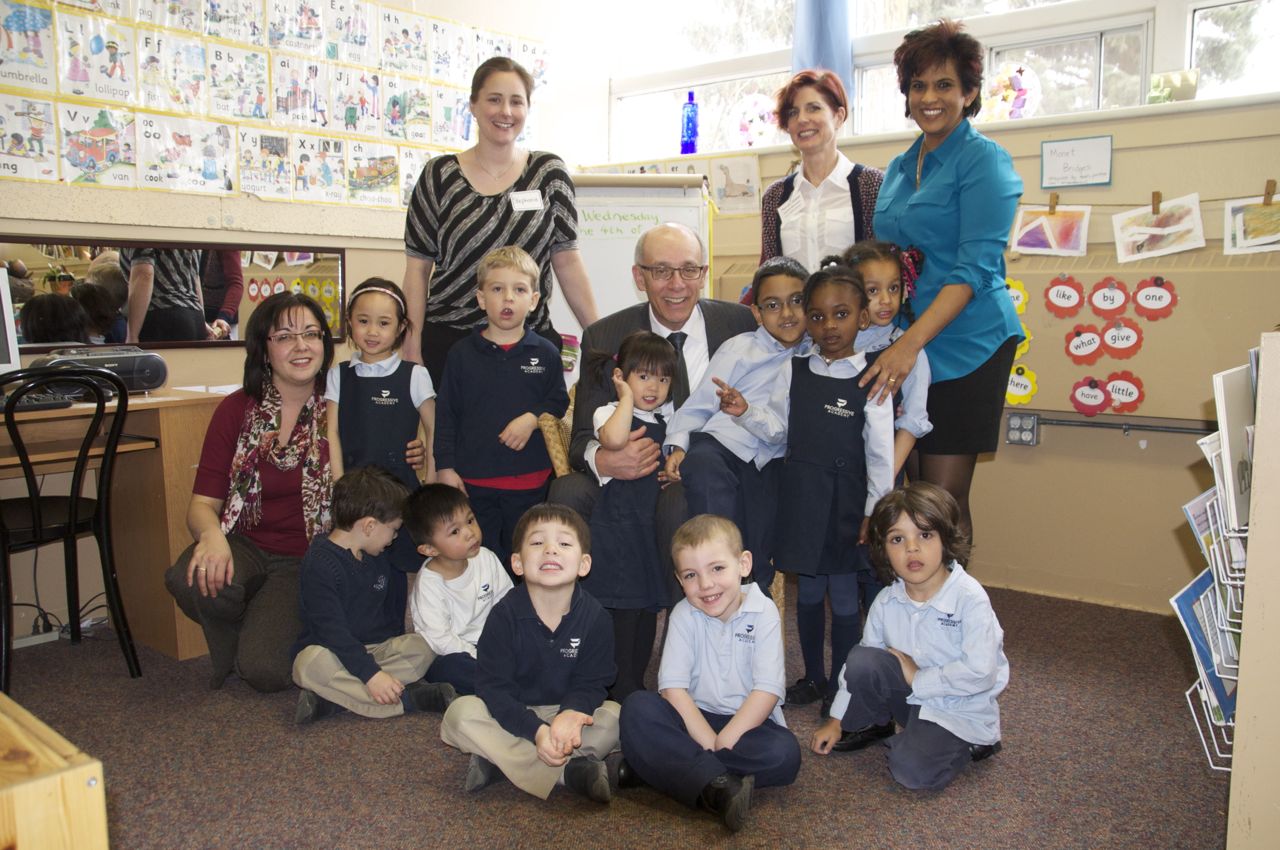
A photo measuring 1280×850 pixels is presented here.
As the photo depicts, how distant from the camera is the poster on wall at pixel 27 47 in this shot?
2.86 metres

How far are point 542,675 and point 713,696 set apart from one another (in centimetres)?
36

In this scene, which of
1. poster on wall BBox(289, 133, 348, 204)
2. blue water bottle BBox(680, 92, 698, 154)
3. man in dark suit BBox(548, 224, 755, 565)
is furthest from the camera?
blue water bottle BBox(680, 92, 698, 154)

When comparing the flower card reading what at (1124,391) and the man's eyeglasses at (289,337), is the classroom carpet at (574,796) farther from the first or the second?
the man's eyeglasses at (289,337)

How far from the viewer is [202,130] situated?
334cm

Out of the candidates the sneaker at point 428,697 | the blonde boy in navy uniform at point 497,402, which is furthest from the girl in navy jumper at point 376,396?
the sneaker at point 428,697

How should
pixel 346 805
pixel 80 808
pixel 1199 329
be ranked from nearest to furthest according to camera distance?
1. pixel 80 808
2. pixel 346 805
3. pixel 1199 329

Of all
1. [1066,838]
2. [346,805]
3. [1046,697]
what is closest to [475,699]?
[346,805]

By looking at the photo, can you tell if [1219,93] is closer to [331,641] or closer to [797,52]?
[797,52]

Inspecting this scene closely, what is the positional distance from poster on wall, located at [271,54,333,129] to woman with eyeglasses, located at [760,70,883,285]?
5.96 ft

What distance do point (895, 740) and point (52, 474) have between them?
2690mm

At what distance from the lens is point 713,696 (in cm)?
203

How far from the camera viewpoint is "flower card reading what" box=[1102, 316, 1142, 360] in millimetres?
3008

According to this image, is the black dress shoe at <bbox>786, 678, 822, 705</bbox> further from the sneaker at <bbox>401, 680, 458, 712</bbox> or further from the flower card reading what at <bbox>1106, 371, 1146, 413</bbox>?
the flower card reading what at <bbox>1106, 371, 1146, 413</bbox>

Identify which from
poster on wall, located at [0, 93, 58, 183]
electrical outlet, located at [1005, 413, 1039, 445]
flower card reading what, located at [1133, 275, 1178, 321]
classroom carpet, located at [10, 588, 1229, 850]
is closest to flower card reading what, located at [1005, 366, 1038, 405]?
electrical outlet, located at [1005, 413, 1039, 445]
